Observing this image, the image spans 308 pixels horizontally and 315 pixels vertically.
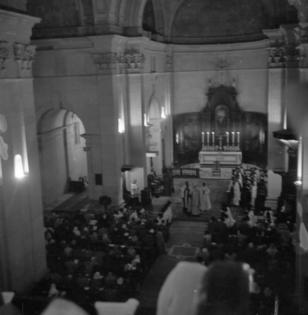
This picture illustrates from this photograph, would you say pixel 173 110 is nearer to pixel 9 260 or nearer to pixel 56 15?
pixel 56 15

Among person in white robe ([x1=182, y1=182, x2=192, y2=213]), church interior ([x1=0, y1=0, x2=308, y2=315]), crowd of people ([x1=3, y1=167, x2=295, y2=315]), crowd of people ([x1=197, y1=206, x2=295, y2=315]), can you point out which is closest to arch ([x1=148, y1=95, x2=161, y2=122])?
church interior ([x1=0, y1=0, x2=308, y2=315])

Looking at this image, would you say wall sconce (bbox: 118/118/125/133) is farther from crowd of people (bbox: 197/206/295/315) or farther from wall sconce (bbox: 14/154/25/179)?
wall sconce (bbox: 14/154/25/179)

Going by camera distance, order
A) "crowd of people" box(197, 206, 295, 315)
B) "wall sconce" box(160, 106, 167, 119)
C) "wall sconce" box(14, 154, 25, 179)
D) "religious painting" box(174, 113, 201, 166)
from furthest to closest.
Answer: "religious painting" box(174, 113, 201, 166) → "wall sconce" box(160, 106, 167, 119) → "wall sconce" box(14, 154, 25, 179) → "crowd of people" box(197, 206, 295, 315)

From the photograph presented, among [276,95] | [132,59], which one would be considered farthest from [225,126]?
[132,59]

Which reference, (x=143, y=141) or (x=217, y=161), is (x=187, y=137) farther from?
(x=143, y=141)

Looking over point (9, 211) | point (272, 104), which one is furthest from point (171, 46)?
point (9, 211)

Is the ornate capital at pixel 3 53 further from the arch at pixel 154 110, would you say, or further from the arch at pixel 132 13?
the arch at pixel 154 110

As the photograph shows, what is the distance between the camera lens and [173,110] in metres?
29.6

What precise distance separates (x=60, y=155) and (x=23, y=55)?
10640 mm

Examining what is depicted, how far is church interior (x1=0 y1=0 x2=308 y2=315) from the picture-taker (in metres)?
12.3

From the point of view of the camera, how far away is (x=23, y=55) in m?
12.5

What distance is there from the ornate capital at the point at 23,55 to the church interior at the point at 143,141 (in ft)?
0.10

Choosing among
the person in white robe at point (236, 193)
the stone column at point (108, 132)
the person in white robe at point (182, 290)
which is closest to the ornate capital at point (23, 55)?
the stone column at point (108, 132)

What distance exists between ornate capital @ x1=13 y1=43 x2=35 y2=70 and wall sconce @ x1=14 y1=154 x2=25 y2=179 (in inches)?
99.7
